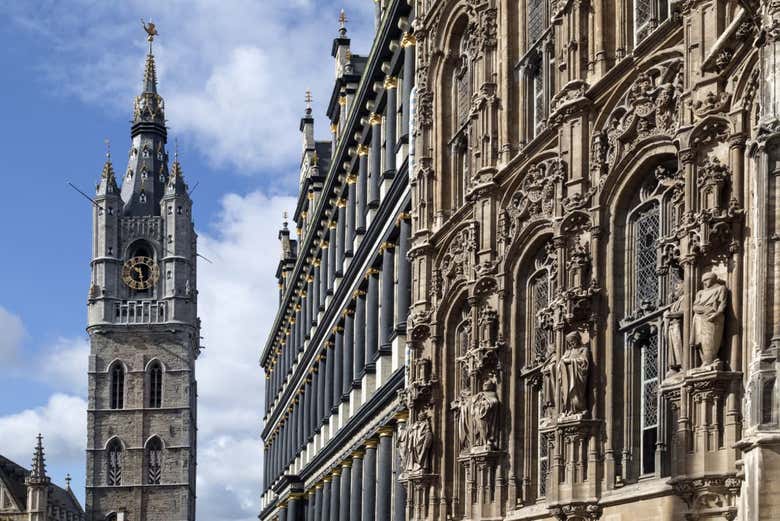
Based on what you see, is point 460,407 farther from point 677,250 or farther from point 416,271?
point 677,250

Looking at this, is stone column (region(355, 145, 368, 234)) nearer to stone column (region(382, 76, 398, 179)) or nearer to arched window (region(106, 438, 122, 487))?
stone column (region(382, 76, 398, 179))

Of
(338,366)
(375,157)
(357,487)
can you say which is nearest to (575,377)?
(375,157)

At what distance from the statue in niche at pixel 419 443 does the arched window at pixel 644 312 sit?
34.0 feet

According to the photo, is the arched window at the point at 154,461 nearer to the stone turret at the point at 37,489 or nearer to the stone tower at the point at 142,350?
the stone tower at the point at 142,350

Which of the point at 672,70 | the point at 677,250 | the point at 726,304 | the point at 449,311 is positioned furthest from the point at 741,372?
the point at 449,311

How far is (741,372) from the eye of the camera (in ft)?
65.7

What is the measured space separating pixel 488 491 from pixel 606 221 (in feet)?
24.6

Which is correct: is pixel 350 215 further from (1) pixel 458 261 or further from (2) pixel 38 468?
(2) pixel 38 468

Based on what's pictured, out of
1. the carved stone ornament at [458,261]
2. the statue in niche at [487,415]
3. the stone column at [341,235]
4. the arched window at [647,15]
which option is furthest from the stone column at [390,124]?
the arched window at [647,15]

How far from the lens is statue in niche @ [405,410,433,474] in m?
34.6

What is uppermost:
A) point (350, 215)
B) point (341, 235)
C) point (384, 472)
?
point (350, 215)

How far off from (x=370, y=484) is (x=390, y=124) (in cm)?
1084

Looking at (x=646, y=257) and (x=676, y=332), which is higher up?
(x=646, y=257)

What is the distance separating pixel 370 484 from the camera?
1848 inches
